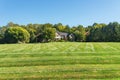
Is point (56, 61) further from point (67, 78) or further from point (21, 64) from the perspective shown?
point (67, 78)

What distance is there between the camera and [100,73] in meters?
13.6

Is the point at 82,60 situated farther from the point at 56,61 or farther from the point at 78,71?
the point at 78,71

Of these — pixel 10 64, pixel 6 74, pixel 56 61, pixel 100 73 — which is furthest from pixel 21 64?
pixel 100 73

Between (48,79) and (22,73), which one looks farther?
(22,73)

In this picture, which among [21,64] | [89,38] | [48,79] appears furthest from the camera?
[89,38]

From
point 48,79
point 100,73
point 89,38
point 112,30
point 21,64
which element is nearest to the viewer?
point 48,79

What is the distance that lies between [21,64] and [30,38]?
73280 millimetres

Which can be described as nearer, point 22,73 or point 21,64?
point 22,73

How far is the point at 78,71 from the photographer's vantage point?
1411cm

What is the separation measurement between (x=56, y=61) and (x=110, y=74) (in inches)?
224

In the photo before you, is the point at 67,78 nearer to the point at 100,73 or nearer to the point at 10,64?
the point at 100,73

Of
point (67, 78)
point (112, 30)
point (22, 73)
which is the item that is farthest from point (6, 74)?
point (112, 30)

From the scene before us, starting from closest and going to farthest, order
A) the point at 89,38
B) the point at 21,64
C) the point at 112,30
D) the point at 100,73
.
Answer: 1. the point at 100,73
2. the point at 21,64
3. the point at 112,30
4. the point at 89,38

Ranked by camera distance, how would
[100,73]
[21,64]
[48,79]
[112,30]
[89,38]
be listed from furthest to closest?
1. [89,38]
2. [112,30]
3. [21,64]
4. [100,73]
5. [48,79]
